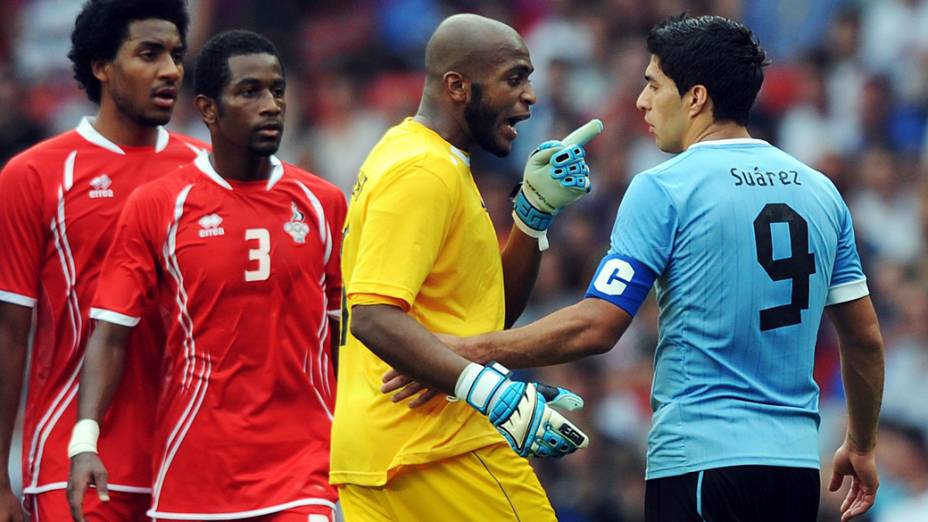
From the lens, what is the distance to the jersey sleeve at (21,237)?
672cm

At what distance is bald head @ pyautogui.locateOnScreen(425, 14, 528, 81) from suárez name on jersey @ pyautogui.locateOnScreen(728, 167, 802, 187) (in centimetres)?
102

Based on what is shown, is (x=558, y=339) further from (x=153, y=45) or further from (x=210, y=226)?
(x=153, y=45)

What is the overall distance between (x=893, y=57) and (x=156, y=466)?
744 cm

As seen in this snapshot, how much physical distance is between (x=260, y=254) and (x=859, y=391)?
2327 mm

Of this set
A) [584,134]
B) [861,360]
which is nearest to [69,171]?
[584,134]

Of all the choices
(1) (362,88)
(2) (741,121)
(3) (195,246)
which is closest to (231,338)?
(3) (195,246)

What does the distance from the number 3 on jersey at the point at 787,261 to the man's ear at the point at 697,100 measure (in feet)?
1.39

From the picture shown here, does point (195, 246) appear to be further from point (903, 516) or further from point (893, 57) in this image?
point (893, 57)

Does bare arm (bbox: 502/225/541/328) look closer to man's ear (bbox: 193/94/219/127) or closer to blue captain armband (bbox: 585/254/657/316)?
blue captain armband (bbox: 585/254/657/316)

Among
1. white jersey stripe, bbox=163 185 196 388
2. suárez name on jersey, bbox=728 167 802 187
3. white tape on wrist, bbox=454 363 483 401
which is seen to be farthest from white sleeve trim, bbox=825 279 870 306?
white jersey stripe, bbox=163 185 196 388

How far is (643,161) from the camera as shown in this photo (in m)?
12.4

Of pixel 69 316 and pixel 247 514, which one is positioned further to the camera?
pixel 69 316

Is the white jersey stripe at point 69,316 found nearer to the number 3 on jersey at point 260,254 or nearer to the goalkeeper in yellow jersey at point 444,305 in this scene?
the number 3 on jersey at point 260,254

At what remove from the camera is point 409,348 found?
5.59m
